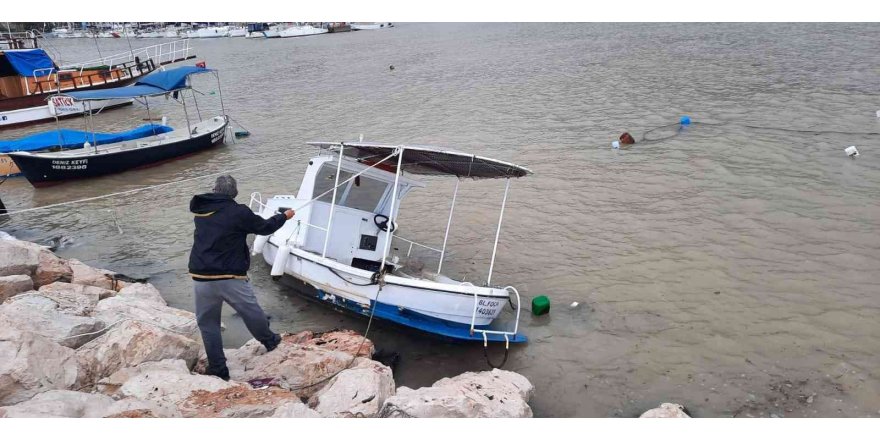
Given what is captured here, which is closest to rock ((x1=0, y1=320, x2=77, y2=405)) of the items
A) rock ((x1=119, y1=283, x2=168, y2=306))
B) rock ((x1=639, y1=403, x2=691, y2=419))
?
rock ((x1=119, y1=283, x2=168, y2=306))

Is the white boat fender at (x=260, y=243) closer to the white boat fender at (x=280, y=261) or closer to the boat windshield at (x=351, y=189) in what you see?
the white boat fender at (x=280, y=261)

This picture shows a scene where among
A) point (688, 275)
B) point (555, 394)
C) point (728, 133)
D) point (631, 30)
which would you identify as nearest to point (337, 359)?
point (555, 394)

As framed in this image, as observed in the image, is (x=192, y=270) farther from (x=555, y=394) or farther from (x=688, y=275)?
(x=688, y=275)

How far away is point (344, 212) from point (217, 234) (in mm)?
3708

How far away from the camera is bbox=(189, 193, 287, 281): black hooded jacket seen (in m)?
6.09

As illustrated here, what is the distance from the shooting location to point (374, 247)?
395 inches

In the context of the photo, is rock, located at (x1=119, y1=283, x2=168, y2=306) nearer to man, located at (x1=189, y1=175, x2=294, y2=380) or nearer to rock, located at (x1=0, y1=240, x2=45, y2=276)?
rock, located at (x1=0, y1=240, x2=45, y2=276)

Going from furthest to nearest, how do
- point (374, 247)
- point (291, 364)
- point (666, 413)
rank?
point (374, 247)
point (291, 364)
point (666, 413)

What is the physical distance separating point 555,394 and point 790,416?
2.69 metres

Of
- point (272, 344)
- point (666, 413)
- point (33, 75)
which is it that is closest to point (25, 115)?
point (33, 75)

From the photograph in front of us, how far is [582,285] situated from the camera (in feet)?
33.3

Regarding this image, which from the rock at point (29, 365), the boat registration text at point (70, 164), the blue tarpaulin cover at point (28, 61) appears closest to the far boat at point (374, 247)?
the rock at point (29, 365)

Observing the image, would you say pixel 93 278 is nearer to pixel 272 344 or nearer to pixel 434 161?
pixel 272 344

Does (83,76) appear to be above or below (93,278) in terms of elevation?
above
